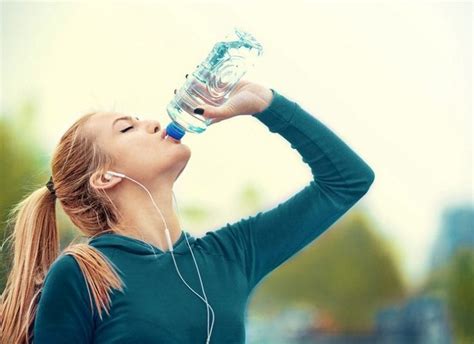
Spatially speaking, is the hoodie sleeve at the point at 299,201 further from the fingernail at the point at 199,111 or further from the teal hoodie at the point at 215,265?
the fingernail at the point at 199,111

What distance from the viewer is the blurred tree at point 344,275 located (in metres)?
15.9

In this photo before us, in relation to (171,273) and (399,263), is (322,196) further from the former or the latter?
(399,263)

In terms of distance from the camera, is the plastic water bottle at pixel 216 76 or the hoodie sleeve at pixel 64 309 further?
the plastic water bottle at pixel 216 76

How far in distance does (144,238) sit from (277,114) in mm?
296

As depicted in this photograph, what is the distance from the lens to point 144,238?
1407 mm

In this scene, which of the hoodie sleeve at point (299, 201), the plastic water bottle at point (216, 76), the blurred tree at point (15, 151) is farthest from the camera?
the blurred tree at point (15, 151)

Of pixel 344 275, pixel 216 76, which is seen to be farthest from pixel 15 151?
pixel 344 275

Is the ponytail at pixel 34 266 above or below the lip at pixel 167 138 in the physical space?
below

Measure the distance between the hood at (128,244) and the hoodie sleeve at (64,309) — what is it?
0.28 ft

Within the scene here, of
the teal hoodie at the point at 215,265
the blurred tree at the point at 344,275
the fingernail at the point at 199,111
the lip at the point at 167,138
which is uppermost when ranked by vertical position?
the fingernail at the point at 199,111

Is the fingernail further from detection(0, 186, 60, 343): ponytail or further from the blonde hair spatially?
detection(0, 186, 60, 343): ponytail

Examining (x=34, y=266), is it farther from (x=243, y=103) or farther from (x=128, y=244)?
(x=243, y=103)

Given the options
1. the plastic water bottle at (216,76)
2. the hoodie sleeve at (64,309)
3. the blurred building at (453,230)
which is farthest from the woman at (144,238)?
the blurred building at (453,230)

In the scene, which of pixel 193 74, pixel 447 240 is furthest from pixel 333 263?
pixel 193 74
